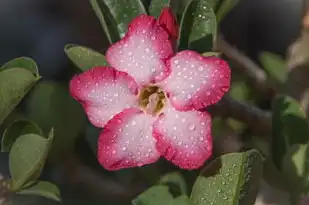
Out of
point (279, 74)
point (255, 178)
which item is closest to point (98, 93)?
point (255, 178)

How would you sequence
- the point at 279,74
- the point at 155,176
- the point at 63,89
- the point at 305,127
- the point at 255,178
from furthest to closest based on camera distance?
1. the point at 279,74
2. the point at 63,89
3. the point at 155,176
4. the point at 305,127
5. the point at 255,178

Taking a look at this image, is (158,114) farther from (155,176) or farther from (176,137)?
(155,176)

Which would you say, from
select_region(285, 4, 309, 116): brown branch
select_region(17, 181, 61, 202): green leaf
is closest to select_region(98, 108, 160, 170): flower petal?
select_region(17, 181, 61, 202): green leaf

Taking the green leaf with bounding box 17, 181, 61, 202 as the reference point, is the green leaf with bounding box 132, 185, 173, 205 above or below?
below

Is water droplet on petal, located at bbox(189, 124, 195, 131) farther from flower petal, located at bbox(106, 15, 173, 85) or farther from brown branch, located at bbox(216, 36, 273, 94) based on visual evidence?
brown branch, located at bbox(216, 36, 273, 94)

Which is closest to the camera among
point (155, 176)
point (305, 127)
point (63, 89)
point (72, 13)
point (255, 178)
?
point (255, 178)
